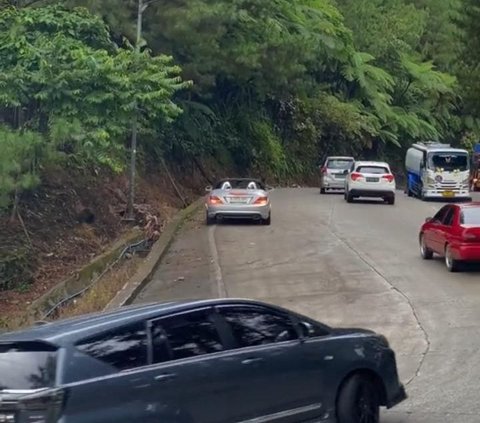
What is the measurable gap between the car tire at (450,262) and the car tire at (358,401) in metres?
13.3

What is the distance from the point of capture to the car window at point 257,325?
9500 millimetres

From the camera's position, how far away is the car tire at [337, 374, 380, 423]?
32.9ft

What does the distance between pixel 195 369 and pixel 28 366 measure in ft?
4.37

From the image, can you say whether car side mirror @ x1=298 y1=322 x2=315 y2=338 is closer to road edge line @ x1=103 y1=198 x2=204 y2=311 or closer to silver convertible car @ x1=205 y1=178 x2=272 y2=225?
road edge line @ x1=103 y1=198 x2=204 y2=311

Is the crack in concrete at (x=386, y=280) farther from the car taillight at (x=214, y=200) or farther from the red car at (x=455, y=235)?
the car taillight at (x=214, y=200)

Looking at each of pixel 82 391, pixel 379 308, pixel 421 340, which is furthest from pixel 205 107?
pixel 82 391

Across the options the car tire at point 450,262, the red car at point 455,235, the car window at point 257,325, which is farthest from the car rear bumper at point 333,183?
the car window at point 257,325

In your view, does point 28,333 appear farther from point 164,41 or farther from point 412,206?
point 412,206

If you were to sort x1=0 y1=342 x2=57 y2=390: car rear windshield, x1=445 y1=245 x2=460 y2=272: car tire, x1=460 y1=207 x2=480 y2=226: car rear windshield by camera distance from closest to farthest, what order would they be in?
x1=0 y1=342 x2=57 y2=390: car rear windshield → x1=460 y1=207 x2=480 y2=226: car rear windshield → x1=445 y1=245 x2=460 y2=272: car tire

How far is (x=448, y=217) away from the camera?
2438cm

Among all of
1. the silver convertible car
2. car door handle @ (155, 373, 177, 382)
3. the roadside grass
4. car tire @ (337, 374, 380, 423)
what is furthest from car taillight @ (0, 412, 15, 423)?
the silver convertible car

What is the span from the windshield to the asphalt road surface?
470 inches

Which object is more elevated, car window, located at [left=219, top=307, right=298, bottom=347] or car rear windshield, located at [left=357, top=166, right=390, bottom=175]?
car window, located at [left=219, top=307, right=298, bottom=347]

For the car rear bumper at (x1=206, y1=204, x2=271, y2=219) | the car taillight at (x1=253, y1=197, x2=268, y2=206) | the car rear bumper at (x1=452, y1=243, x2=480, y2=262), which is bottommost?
the car rear bumper at (x1=206, y1=204, x2=271, y2=219)
